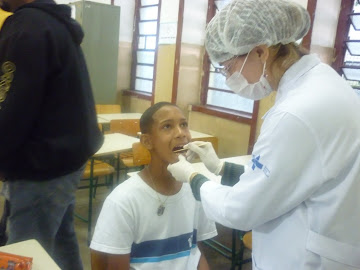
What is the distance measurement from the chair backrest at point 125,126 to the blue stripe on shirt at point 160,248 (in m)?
2.65

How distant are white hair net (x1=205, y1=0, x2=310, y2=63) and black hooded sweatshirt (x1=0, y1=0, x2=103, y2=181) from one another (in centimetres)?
61

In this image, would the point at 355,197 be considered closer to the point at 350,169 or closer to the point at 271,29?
the point at 350,169

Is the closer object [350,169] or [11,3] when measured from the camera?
[350,169]

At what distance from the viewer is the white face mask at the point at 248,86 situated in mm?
1250

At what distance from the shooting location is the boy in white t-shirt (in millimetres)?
1365

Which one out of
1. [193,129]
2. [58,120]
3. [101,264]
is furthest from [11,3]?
[193,129]

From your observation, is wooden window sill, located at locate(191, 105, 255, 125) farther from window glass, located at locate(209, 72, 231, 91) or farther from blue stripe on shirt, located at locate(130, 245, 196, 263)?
blue stripe on shirt, located at locate(130, 245, 196, 263)

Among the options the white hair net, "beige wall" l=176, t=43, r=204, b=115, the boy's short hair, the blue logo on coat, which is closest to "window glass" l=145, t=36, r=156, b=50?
"beige wall" l=176, t=43, r=204, b=115

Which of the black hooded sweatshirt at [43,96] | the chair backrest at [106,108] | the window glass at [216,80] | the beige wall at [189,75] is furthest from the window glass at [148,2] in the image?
the black hooded sweatshirt at [43,96]

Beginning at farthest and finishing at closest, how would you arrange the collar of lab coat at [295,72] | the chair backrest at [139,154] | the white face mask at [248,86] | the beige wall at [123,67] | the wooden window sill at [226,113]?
the beige wall at [123,67]
the wooden window sill at [226,113]
the chair backrest at [139,154]
the white face mask at [248,86]
the collar of lab coat at [295,72]

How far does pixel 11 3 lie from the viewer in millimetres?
1503

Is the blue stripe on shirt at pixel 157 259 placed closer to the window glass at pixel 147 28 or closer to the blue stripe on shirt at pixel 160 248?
the blue stripe on shirt at pixel 160 248

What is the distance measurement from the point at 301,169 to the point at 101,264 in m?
0.80

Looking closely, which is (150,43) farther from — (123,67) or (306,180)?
(306,180)
